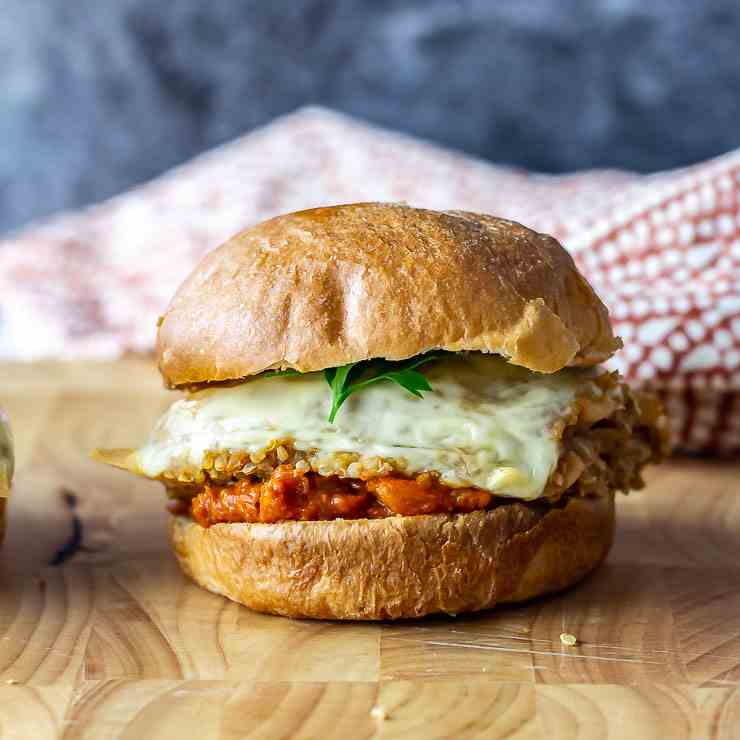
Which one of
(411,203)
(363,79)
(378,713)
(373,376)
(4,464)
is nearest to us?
(378,713)

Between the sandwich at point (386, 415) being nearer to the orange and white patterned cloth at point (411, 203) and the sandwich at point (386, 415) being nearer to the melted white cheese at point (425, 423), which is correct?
the melted white cheese at point (425, 423)

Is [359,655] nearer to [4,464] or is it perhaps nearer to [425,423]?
[425,423]

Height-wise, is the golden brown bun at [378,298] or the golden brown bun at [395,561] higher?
the golden brown bun at [378,298]

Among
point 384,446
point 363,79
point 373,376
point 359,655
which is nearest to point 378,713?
point 359,655

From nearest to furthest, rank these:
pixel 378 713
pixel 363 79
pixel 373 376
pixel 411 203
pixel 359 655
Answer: pixel 378 713, pixel 359 655, pixel 373 376, pixel 411 203, pixel 363 79

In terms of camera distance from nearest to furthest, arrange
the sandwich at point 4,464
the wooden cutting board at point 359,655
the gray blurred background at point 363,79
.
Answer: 1. the wooden cutting board at point 359,655
2. the sandwich at point 4,464
3. the gray blurred background at point 363,79

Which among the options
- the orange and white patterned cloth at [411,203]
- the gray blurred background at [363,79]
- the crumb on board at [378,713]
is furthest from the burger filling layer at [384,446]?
the gray blurred background at [363,79]

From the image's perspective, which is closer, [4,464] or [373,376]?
[373,376]
